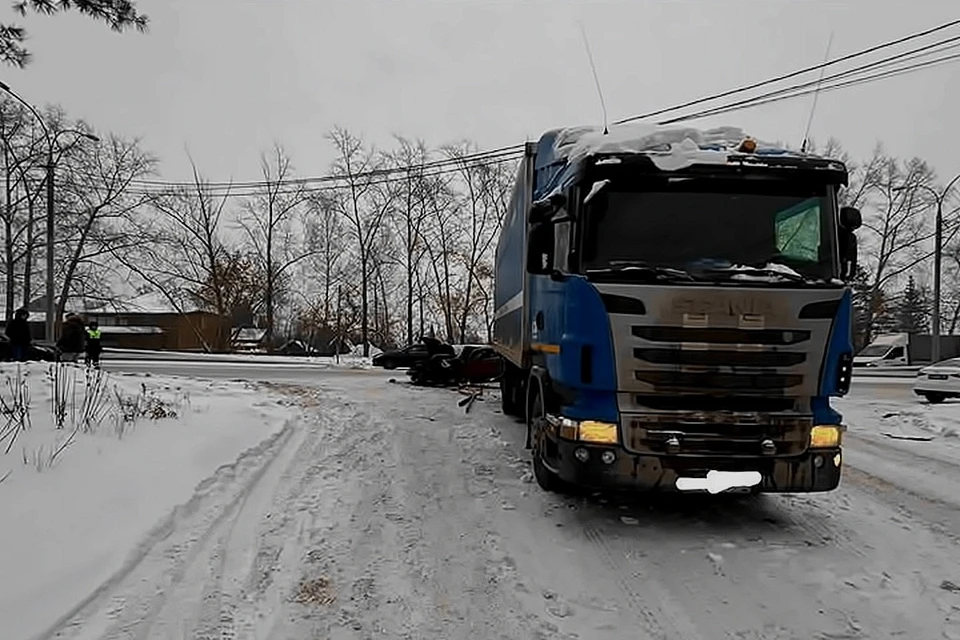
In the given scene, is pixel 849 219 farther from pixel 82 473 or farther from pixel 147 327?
pixel 147 327

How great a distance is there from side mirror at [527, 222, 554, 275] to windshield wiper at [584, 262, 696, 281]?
733mm

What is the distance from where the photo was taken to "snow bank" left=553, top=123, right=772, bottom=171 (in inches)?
235

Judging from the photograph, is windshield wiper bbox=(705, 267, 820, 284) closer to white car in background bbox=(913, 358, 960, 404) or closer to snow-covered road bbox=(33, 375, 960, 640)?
snow-covered road bbox=(33, 375, 960, 640)

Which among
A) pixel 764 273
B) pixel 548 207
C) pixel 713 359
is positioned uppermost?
pixel 548 207

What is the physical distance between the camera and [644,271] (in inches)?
224

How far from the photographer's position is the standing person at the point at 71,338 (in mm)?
18727

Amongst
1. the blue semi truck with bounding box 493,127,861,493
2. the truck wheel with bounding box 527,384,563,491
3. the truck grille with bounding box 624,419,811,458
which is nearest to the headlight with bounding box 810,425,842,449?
the blue semi truck with bounding box 493,127,861,493

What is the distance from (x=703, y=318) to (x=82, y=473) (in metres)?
5.22

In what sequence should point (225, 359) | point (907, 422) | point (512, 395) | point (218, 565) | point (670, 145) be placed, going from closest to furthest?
point (218, 565)
point (670, 145)
point (512, 395)
point (907, 422)
point (225, 359)

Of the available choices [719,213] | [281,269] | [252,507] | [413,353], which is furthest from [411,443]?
[281,269]

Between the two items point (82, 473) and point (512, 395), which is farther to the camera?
point (512, 395)

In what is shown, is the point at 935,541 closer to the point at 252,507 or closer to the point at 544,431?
the point at 544,431

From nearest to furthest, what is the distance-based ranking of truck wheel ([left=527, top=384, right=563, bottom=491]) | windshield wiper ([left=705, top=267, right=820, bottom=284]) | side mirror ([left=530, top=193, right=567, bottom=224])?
windshield wiper ([left=705, top=267, right=820, bottom=284]) < side mirror ([left=530, top=193, right=567, bottom=224]) < truck wheel ([left=527, top=384, right=563, bottom=491])

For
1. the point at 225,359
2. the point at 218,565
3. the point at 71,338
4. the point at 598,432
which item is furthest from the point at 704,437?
the point at 225,359
